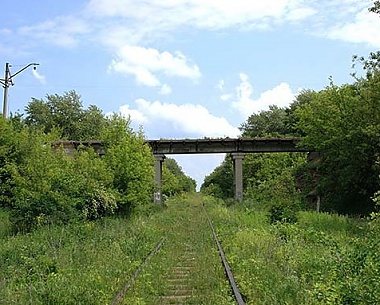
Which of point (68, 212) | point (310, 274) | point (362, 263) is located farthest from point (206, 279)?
point (68, 212)

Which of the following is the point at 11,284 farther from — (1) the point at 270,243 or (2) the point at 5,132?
(2) the point at 5,132

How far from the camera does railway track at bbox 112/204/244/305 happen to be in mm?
9992

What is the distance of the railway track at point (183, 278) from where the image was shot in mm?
9992

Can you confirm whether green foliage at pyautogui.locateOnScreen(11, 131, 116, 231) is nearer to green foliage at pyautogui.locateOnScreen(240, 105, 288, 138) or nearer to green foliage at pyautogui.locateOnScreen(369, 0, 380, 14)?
green foliage at pyautogui.locateOnScreen(369, 0, 380, 14)

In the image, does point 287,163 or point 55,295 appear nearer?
point 55,295

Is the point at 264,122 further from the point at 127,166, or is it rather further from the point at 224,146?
the point at 127,166

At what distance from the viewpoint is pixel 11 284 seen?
10.8 meters

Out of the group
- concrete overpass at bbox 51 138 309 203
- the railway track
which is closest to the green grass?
the railway track

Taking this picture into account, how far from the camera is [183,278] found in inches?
497

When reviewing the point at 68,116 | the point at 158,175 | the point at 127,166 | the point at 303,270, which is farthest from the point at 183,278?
the point at 68,116

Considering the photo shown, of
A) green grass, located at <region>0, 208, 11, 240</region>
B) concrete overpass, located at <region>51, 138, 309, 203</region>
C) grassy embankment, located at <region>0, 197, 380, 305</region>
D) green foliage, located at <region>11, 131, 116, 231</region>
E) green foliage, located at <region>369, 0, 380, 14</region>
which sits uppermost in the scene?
green foliage, located at <region>369, 0, 380, 14</region>

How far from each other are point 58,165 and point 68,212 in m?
5.82

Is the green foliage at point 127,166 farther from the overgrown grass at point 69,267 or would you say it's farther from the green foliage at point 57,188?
the overgrown grass at point 69,267

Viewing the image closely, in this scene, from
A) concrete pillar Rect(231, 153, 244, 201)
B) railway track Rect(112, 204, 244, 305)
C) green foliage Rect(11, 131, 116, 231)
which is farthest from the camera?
concrete pillar Rect(231, 153, 244, 201)
